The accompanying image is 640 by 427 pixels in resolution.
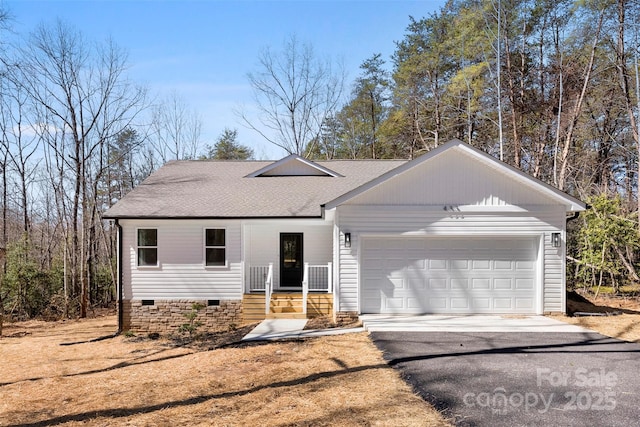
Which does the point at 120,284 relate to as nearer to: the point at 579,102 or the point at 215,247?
the point at 215,247

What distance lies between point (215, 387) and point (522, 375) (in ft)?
14.2

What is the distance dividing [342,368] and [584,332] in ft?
17.8

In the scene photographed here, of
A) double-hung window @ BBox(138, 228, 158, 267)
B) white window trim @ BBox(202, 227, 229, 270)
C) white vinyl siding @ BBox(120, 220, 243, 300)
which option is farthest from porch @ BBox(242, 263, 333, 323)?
double-hung window @ BBox(138, 228, 158, 267)

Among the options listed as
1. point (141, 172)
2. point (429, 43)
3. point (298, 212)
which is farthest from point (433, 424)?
point (141, 172)

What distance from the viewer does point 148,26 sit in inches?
516

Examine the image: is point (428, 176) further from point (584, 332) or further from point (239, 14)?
point (239, 14)

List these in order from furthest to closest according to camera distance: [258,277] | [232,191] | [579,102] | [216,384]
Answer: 1. [579,102]
2. [232,191]
3. [258,277]
4. [216,384]

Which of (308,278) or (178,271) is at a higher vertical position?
(178,271)

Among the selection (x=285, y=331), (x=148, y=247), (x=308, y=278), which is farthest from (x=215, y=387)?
(x=148, y=247)

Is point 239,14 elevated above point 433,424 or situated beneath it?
elevated above

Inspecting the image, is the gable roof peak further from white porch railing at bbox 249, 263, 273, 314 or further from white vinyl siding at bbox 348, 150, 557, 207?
white vinyl siding at bbox 348, 150, 557, 207

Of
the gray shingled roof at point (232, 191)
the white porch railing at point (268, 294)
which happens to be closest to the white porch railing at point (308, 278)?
the white porch railing at point (268, 294)

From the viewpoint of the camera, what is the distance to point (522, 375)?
584cm

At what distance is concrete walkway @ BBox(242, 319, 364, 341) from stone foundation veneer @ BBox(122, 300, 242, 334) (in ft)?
5.41
